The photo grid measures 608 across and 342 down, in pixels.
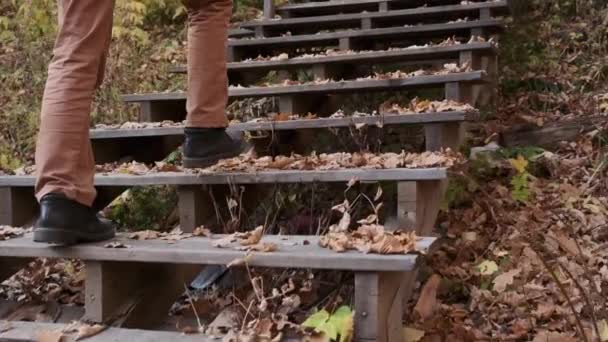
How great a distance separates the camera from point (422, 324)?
2500mm

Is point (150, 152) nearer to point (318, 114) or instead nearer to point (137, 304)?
point (318, 114)

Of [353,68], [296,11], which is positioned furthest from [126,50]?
[353,68]

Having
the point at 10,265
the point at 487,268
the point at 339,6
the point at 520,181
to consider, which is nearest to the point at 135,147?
the point at 10,265

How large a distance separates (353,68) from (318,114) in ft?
1.97

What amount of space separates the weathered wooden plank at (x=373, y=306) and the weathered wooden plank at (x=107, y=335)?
42 centimetres

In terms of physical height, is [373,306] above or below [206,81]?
below

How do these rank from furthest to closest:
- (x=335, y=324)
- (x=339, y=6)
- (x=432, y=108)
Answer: (x=339, y=6), (x=432, y=108), (x=335, y=324)

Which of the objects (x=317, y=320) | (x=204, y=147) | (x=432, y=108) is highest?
(x=432, y=108)

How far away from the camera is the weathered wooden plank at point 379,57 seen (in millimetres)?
3992

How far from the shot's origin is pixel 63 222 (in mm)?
2221

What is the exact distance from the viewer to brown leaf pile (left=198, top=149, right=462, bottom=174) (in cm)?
257

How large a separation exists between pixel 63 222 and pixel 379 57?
7.74 ft

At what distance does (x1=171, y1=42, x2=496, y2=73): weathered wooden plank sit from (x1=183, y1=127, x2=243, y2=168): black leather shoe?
1476mm

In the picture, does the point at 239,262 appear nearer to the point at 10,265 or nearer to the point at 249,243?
the point at 249,243
